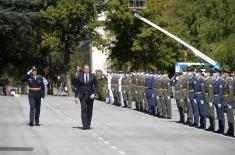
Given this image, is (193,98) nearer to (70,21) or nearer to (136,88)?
(136,88)

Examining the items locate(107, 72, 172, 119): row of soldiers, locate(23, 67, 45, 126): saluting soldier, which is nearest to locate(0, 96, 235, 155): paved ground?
locate(23, 67, 45, 126): saluting soldier

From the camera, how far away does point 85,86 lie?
82.6ft

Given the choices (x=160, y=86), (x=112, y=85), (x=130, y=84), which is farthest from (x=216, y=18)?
(x=160, y=86)

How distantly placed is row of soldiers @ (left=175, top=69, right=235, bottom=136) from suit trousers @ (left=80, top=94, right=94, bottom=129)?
3.70 meters

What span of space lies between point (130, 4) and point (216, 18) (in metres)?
14.4

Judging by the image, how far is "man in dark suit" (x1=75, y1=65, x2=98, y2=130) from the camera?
2488cm

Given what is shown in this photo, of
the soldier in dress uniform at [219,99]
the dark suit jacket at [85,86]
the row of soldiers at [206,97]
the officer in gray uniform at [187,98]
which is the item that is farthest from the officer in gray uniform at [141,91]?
the soldier in dress uniform at [219,99]

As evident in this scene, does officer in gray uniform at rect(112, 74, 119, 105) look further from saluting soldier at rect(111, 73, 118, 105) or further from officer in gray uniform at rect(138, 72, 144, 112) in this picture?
officer in gray uniform at rect(138, 72, 144, 112)

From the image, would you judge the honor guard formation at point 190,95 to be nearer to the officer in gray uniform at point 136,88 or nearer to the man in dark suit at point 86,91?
the officer in gray uniform at point 136,88

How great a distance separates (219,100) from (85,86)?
437 cm

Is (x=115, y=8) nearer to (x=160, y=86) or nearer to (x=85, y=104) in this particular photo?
(x=160, y=86)

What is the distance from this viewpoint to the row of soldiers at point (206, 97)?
23.1 meters

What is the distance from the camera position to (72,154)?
17.0 metres

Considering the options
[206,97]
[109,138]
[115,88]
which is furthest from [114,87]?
[109,138]
